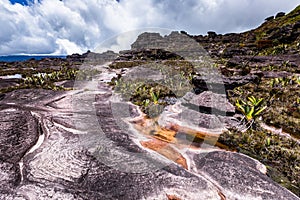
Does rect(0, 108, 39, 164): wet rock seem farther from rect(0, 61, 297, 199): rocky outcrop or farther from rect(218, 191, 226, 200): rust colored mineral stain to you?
rect(218, 191, 226, 200): rust colored mineral stain

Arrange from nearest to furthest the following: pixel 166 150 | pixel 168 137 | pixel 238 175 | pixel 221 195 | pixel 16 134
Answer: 1. pixel 221 195
2. pixel 238 175
3. pixel 16 134
4. pixel 166 150
5. pixel 168 137

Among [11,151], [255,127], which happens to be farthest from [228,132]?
[11,151]

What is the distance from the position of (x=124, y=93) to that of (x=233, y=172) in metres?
16.0

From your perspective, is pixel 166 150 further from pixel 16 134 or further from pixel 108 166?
pixel 16 134

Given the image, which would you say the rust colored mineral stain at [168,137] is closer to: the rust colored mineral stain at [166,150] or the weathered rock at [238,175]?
the rust colored mineral stain at [166,150]

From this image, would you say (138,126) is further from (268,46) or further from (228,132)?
(268,46)

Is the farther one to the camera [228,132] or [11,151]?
[228,132]

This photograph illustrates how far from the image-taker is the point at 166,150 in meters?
10.4

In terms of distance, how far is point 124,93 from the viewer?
22.0 metres

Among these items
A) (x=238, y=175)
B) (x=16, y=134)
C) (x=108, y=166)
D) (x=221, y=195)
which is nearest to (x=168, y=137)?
(x=238, y=175)

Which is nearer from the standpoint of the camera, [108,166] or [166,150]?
[108,166]

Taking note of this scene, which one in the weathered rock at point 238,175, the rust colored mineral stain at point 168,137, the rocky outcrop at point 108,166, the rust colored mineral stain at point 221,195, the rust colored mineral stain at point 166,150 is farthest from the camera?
the rust colored mineral stain at point 168,137

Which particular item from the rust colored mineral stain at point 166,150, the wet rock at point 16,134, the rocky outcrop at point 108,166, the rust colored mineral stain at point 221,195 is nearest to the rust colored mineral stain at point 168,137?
Result: the rust colored mineral stain at point 166,150

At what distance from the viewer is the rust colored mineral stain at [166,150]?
31.0ft
